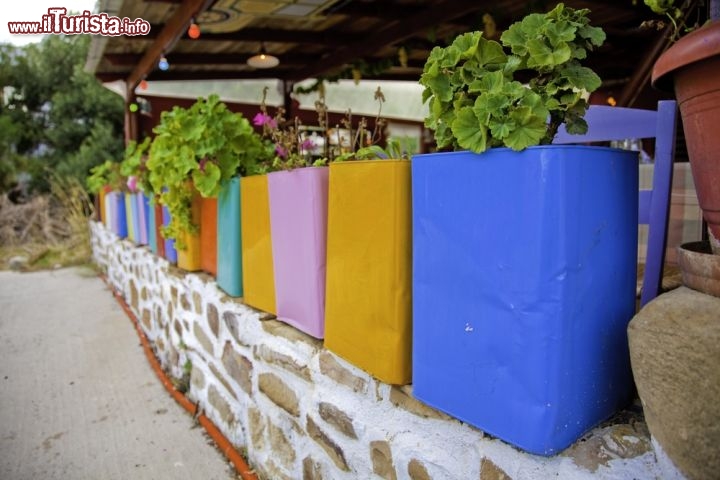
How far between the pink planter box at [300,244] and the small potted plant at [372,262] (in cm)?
9

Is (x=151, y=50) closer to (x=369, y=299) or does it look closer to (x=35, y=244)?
(x=369, y=299)

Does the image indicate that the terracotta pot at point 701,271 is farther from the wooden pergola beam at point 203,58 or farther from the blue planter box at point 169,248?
the wooden pergola beam at point 203,58

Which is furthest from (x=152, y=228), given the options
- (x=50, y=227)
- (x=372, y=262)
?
(x=50, y=227)

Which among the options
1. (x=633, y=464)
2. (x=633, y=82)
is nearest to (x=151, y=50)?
(x=633, y=82)

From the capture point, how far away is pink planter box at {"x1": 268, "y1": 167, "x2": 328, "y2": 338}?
137 centimetres

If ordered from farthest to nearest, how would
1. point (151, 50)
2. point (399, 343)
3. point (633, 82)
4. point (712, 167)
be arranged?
point (151, 50), point (633, 82), point (399, 343), point (712, 167)

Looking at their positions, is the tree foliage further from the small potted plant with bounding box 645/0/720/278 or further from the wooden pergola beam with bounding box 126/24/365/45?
the small potted plant with bounding box 645/0/720/278

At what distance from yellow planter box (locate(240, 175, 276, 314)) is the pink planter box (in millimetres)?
64

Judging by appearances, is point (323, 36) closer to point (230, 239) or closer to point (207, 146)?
point (207, 146)

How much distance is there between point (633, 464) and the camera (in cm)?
78

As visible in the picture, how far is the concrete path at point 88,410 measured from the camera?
2.04 meters

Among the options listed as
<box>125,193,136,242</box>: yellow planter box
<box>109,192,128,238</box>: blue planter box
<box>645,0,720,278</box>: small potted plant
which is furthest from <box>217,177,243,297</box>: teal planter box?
<box>109,192,128,238</box>: blue planter box

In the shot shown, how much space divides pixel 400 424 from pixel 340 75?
5399 mm
